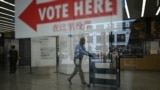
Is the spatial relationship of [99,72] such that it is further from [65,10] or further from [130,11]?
[65,10]

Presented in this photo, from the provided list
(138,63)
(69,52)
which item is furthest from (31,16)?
(138,63)

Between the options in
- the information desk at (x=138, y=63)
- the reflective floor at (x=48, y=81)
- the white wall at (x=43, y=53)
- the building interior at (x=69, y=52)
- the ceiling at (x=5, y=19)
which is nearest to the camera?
the building interior at (x=69, y=52)

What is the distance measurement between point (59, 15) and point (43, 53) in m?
1.67

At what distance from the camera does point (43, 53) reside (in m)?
5.72

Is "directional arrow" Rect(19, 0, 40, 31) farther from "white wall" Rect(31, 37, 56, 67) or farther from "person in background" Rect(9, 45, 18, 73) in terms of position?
"person in background" Rect(9, 45, 18, 73)

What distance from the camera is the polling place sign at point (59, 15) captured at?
13.1ft

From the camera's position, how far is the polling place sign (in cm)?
400

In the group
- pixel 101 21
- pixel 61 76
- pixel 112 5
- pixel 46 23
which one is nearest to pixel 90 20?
pixel 101 21

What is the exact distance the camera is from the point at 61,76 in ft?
19.9

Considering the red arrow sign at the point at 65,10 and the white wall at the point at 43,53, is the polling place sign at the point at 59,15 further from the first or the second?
the white wall at the point at 43,53

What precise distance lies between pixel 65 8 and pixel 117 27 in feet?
→ 3.22

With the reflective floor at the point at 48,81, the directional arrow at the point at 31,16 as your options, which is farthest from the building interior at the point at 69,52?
the directional arrow at the point at 31,16

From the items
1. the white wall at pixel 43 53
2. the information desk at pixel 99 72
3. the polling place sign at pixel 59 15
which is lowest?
the information desk at pixel 99 72

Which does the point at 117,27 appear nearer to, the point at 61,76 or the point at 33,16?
the point at 33,16
